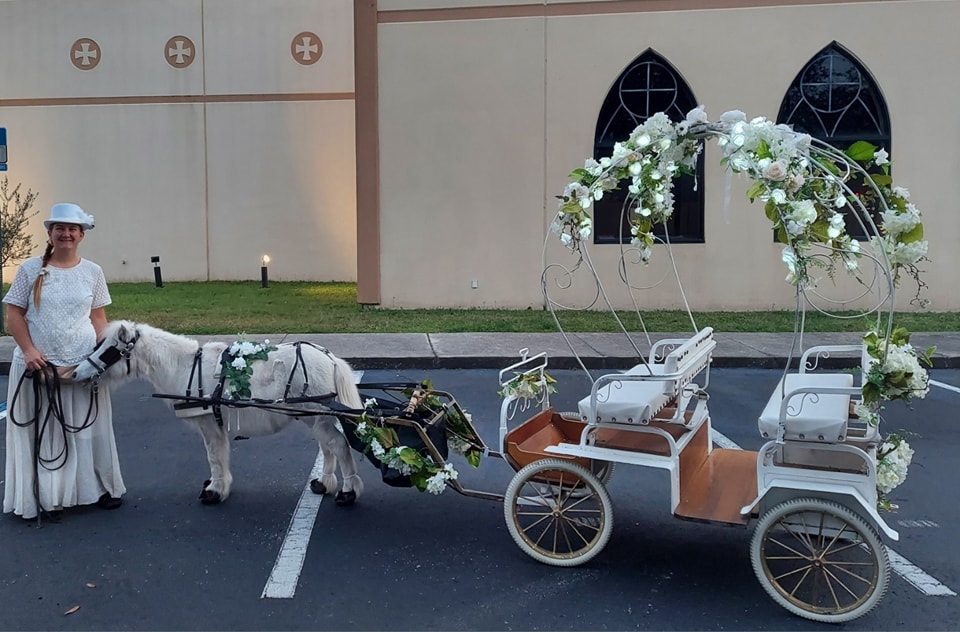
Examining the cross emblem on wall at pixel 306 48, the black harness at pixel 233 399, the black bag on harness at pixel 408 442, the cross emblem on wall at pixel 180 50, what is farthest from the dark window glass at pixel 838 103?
the cross emblem on wall at pixel 180 50

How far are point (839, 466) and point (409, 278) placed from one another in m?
11.9

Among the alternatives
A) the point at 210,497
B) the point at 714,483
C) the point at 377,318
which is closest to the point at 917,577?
the point at 714,483

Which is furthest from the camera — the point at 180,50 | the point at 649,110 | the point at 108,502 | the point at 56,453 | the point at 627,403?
the point at 180,50

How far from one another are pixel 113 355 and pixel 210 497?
1132mm

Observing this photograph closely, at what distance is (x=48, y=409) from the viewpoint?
4.66 meters

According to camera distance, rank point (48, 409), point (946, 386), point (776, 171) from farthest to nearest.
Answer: point (946, 386) < point (48, 409) < point (776, 171)

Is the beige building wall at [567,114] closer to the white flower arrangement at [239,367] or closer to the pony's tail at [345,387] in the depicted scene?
the pony's tail at [345,387]

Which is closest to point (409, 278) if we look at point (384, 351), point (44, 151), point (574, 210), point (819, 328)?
point (384, 351)

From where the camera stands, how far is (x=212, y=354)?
4.79 metres

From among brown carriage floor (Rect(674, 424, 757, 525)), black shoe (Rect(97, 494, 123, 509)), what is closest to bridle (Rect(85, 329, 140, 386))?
black shoe (Rect(97, 494, 123, 509))

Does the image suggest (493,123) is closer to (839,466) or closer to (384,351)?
(384,351)

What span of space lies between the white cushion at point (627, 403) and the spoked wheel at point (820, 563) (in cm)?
76

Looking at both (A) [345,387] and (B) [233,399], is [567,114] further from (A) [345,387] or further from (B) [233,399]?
(B) [233,399]

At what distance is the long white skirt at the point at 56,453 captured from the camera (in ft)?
15.3
